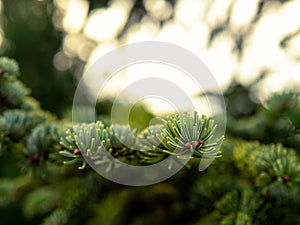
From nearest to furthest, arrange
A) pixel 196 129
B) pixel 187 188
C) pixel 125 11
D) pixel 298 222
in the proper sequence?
1. pixel 196 129
2. pixel 298 222
3. pixel 187 188
4. pixel 125 11

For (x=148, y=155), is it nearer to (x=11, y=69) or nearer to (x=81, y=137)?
(x=81, y=137)

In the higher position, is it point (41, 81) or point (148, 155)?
point (41, 81)

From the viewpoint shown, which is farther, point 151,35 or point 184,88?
point 151,35

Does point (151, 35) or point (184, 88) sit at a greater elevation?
point (151, 35)

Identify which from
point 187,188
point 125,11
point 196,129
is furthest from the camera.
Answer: point 125,11

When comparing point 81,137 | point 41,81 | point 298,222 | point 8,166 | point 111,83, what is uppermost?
point 41,81

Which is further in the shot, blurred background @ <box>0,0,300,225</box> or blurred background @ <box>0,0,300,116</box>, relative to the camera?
blurred background @ <box>0,0,300,116</box>

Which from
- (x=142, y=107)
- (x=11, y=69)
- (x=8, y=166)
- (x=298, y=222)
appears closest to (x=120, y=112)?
(x=142, y=107)

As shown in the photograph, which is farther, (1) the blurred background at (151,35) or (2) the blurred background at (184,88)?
(1) the blurred background at (151,35)
